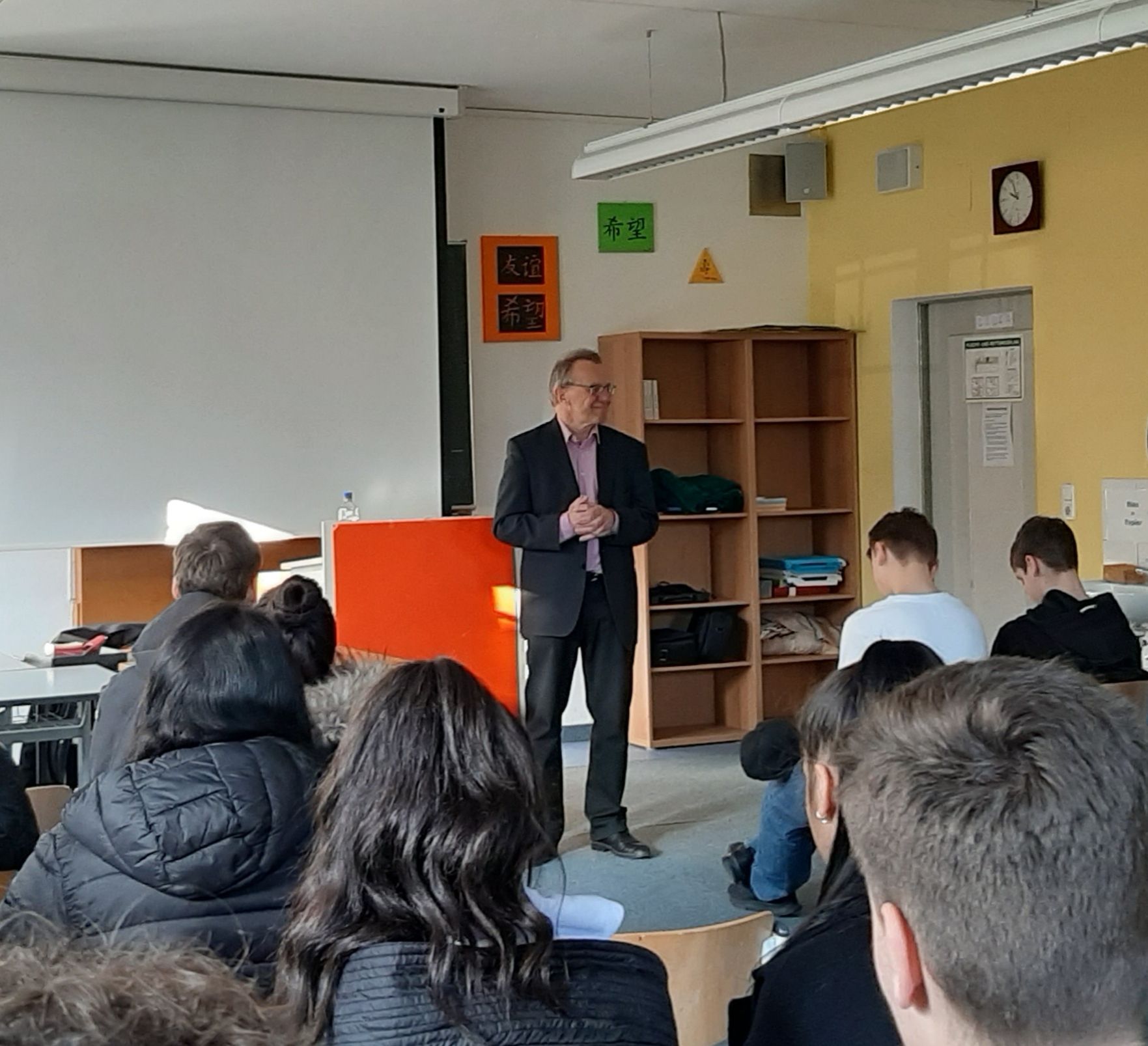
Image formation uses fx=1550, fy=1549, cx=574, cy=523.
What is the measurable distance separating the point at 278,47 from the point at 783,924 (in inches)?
150

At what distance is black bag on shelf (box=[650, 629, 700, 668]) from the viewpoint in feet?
23.6

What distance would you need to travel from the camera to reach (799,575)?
7469 millimetres

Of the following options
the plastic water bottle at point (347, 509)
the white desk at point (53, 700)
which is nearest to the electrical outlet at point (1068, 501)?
the plastic water bottle at point (347, 509)

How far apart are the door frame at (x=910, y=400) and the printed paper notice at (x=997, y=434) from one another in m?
0.37

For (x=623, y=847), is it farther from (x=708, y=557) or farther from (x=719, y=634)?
(x=708, y=557)

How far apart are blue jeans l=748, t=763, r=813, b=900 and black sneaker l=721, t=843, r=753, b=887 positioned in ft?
0.32

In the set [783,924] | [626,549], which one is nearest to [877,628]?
[783,924]

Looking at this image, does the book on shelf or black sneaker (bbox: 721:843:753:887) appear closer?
black sneaker (bbox: 721:843:753:887)

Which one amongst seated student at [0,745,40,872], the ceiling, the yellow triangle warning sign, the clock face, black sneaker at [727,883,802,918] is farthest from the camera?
the yellow triangle warning sign

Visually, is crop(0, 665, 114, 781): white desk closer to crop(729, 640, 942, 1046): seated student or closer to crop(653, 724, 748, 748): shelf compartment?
crop(729, 640, 942, 1046): seated student

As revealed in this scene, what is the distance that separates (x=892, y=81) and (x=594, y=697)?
2.27 meters

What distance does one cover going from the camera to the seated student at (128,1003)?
0.68 m

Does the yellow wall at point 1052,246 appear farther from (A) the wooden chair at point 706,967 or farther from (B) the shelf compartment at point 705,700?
(A) the wooden chair at point 706,967

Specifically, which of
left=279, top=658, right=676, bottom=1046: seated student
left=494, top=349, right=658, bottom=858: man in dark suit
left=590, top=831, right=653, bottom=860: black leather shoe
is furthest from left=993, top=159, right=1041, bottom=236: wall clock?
left=279, top=658, right=676, bottom=1046: seated student
